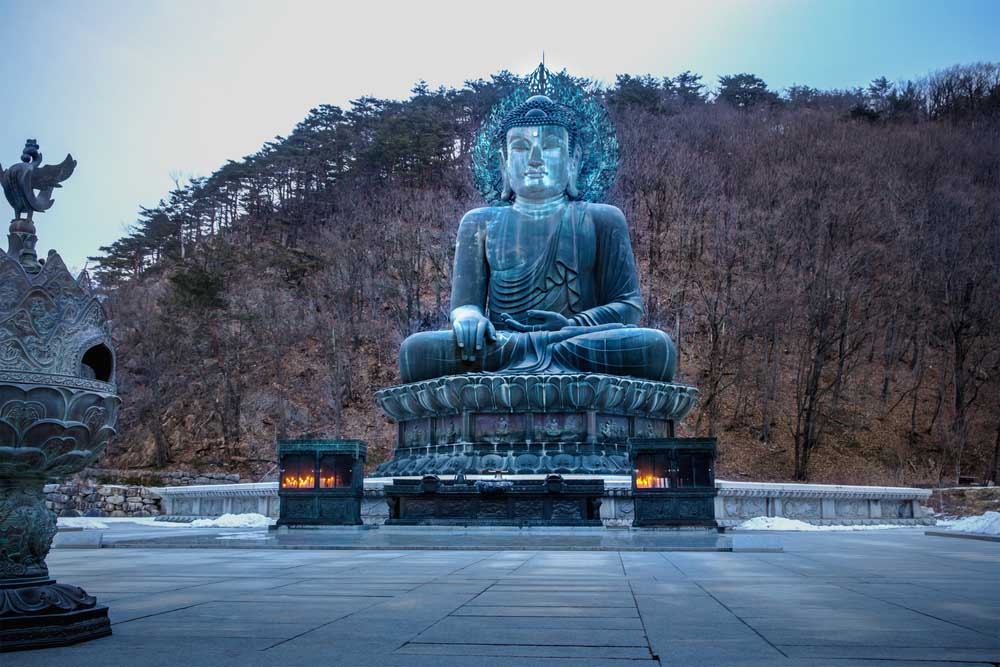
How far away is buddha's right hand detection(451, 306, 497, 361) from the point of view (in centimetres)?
1279

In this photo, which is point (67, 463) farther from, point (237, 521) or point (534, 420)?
point (237, 521)

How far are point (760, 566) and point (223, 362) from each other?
92.2 feet

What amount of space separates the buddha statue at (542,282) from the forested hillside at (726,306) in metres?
11.3

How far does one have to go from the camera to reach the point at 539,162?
14.8 meters

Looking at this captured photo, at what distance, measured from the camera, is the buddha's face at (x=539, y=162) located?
1484 cm

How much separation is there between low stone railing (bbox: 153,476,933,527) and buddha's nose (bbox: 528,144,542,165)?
587 cm

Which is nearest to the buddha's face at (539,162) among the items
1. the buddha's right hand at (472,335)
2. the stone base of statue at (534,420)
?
the buddha's right hand at (472,335)

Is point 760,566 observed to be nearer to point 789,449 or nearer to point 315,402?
point 789,449

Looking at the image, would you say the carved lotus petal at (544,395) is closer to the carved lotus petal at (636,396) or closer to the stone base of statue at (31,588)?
the carved lotus petal at (636,396)

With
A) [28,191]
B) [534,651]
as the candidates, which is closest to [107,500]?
[28,191]

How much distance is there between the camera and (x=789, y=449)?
2692cm

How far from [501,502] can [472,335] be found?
148 inches

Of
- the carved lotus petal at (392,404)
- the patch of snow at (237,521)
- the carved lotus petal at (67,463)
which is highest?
the carved lotus petal at (392,404)

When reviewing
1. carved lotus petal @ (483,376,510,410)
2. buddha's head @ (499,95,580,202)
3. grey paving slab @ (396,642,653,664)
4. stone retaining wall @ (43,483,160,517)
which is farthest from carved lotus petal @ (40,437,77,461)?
stone retaining wall @ (43,483,160,517)
